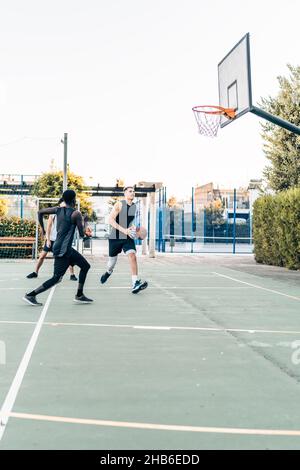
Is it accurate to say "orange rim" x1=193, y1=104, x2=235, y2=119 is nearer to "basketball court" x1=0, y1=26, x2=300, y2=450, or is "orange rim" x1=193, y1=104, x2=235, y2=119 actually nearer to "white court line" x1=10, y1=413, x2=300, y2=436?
"basketball court" x1=0, y1=26, x2=300, y2=450

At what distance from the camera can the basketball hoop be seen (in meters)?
18.0

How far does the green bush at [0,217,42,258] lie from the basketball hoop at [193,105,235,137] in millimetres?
11478

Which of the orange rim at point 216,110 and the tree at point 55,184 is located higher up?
the orange rim at point 216,110

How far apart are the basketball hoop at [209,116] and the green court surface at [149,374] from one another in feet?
22.0

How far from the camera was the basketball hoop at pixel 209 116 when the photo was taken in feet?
59.2

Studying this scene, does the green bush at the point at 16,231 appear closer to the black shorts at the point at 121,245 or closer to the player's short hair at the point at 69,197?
the black shorts at the point at 121,245

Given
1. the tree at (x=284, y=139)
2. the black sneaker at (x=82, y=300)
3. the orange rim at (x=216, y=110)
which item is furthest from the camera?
the tree at (x=284, y=139)

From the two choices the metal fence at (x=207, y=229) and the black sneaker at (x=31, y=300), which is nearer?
the black sneaker at (x=31, y=300)

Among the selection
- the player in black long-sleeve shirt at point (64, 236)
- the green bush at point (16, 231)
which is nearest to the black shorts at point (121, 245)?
the player in black long-sleeve shirt at point (64, 236)

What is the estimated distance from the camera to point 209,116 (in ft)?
60.1

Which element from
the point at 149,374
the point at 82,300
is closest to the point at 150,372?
the point at 149,374

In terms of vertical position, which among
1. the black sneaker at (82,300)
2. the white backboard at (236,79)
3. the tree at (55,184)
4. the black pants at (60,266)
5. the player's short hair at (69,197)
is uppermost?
the white backboard at (236,79)

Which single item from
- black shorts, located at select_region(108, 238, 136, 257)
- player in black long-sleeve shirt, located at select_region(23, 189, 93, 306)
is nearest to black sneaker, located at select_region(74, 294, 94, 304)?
player in black long-sleeve shirt, located at select_region(23, 189, 93, 306)
